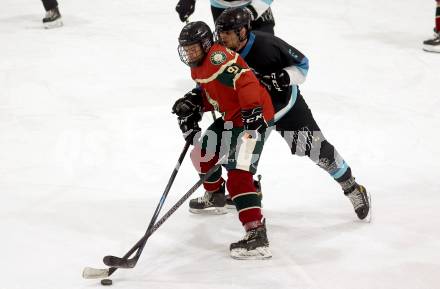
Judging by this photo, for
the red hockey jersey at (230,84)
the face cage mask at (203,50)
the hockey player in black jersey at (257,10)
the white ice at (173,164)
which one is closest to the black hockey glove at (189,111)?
the red hockey jersey at (230,84)

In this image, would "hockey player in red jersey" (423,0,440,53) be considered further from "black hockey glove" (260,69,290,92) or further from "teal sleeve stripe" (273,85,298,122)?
"black hockey glove" (260,69,290,92)

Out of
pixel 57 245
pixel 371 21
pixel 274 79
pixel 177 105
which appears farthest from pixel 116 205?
pixel 371 21

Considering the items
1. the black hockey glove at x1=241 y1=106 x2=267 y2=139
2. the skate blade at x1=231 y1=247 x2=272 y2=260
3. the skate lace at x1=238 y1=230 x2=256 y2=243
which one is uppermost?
the black hockey glove at x1=241 y1=106 x2=267 y2=139

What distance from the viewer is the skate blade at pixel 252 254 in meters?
2.51

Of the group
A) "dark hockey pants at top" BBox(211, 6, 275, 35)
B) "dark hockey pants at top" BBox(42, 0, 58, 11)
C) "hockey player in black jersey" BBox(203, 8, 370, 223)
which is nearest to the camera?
"hockey player in black jersey" BBox(203, 8, 370, 223)

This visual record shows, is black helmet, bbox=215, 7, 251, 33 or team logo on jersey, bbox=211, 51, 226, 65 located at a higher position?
black helmet, bbox=215, 7, 251, 33

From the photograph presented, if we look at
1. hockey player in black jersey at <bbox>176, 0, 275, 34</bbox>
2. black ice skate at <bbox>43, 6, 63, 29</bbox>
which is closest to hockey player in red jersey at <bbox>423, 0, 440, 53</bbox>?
hockey player in black jersey at <bbox>176, 0, 275, 34</bbox>

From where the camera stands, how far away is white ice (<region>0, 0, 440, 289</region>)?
2482 millimetres

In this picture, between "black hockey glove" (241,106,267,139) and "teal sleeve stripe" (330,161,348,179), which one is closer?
"black hockey glove" (241,106,267,139)

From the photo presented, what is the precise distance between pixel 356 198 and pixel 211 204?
0.63 m

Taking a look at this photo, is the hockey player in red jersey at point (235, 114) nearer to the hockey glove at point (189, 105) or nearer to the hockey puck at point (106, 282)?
the hockey glove at point (189, 105)

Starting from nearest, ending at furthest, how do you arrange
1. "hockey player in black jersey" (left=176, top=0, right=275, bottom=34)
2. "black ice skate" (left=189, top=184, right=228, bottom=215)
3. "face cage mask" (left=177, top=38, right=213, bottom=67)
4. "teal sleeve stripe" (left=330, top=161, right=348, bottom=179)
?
1. "face cage mask" (left=177, top=38, right=213, bottom=67)
2. "teal sleeve stripe" (left=330, top=161, right=348, bottom=179)
3. "black ice skate" (left=189, top=184, right=228, bottom=215)
4. "hockey player in black jersey" (left=176, top=0, right=275, bottom=34)

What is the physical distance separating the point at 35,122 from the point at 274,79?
6.46ft

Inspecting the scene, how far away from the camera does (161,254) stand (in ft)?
8.50
